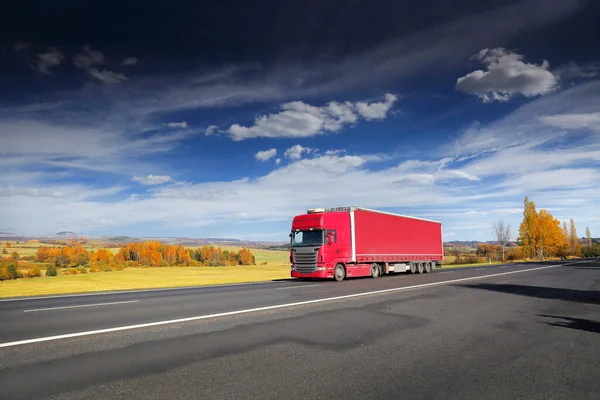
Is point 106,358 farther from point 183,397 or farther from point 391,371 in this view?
point 391,371

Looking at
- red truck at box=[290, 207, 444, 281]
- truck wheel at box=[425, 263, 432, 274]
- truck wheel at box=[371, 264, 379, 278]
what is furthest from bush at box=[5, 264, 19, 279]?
truck wheel at box=[425, 263, 432, 274]

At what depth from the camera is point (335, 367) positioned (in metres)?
5.30

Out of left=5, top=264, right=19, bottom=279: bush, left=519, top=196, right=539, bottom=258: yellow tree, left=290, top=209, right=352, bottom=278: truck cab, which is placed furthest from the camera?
left=519, top=196, right=539, bottom=258: yellow tree

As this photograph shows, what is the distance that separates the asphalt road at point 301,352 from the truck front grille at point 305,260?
10.7 metres

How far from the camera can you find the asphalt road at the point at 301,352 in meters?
4.48

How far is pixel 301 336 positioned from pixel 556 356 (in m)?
4.32

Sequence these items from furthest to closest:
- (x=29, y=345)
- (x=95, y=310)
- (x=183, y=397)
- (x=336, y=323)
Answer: (x=95, y=310)
(x=336, y=323)
(x=29, y=345)
(x=183, y=397)

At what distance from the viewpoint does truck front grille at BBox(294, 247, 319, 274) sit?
21.6 metres

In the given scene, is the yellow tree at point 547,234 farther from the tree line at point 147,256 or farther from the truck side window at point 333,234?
the truck side window at point 333,234

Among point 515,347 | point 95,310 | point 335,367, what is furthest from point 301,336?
point 95,310

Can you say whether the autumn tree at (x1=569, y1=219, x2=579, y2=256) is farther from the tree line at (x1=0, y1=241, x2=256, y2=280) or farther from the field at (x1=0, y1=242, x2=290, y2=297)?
the field at (x1=0, y1=242, x2=290, y2=297)

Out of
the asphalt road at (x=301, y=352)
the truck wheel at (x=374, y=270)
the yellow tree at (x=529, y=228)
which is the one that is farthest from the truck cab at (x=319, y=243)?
the yellow tree at (x=529, y=228)

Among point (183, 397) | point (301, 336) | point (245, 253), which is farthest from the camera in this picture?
point (245, 253)

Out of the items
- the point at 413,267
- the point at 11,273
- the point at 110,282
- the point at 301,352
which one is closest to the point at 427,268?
the point at 413,267
